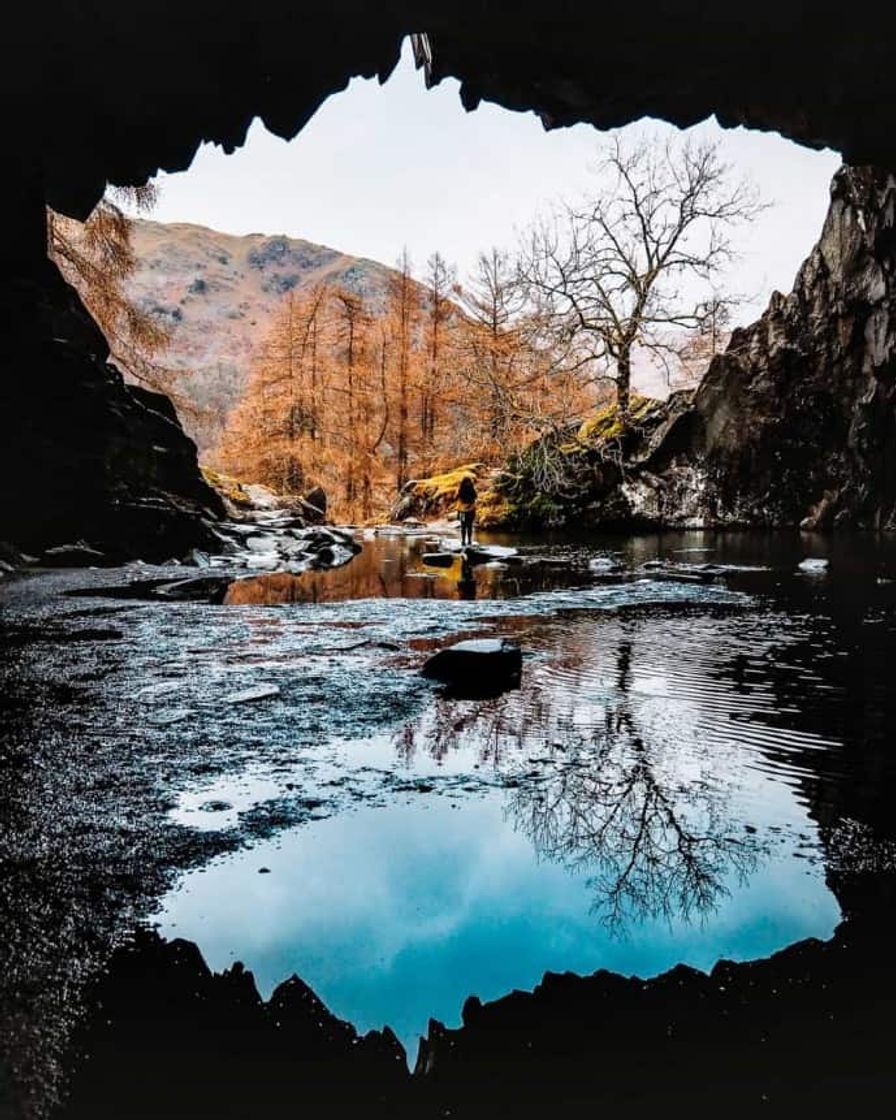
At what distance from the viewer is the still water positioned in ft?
7.38

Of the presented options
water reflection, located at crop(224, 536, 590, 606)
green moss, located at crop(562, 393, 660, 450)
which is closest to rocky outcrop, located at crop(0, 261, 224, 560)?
water reflection, located at crop(224, 536, 590, 606)

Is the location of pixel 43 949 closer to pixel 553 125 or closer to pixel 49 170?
pixel 49 170

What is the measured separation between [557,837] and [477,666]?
2.49m

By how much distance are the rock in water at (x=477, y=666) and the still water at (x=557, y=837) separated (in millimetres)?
263

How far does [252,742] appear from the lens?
403 centimetres

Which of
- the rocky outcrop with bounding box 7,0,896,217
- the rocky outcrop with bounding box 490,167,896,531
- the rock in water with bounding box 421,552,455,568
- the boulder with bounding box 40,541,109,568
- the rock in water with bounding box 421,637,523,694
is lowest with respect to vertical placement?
the rock in water with bounding box 421,637,523,694

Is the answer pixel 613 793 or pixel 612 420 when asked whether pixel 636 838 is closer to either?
pixel 613 793

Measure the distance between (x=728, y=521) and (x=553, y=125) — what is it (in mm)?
14769

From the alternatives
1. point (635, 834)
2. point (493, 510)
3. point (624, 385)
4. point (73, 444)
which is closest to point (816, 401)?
point (624, 385)

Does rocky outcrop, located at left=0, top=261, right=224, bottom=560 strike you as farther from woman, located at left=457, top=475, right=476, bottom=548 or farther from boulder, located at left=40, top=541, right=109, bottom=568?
woman, located at left=457, top=475, right=476, bottom=548

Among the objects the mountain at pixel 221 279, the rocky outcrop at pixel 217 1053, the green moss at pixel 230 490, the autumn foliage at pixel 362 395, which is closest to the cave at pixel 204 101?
the rocky outcrop at pixel 217 1053

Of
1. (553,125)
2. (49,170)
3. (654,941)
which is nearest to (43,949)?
(654,941)

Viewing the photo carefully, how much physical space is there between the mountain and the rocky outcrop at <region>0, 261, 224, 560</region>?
71.9 m

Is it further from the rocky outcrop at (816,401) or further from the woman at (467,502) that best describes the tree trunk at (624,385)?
the woman at (467,502)
